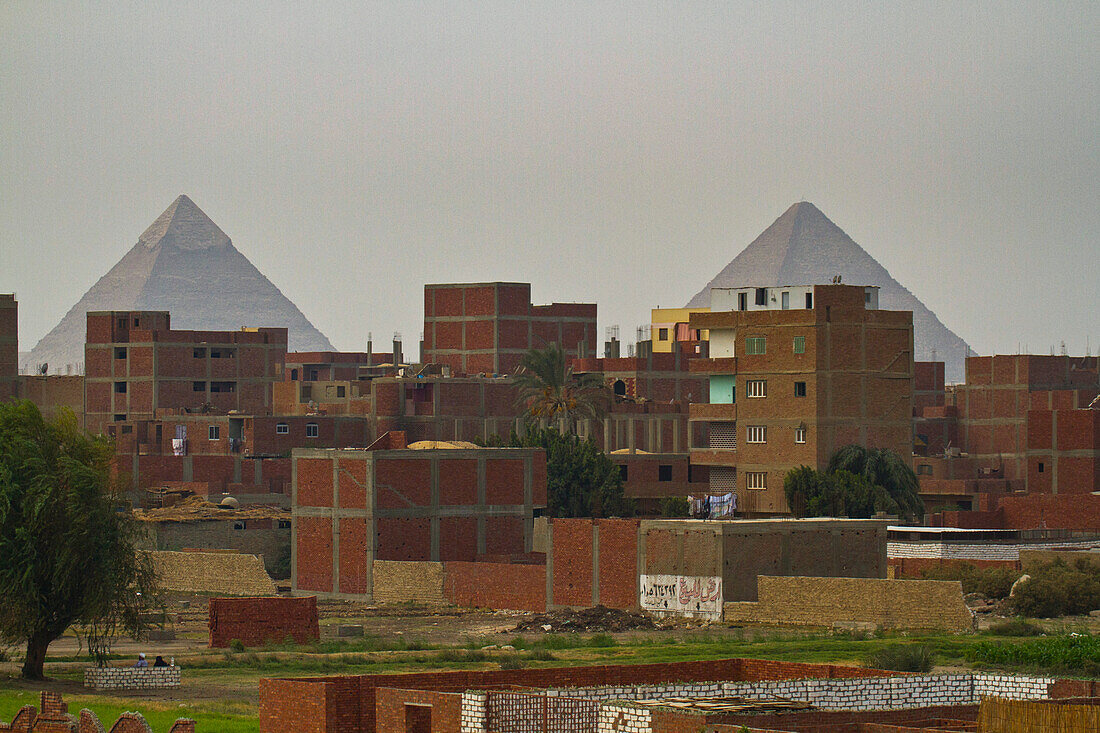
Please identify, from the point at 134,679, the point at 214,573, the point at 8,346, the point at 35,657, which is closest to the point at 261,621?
the point at 35,657

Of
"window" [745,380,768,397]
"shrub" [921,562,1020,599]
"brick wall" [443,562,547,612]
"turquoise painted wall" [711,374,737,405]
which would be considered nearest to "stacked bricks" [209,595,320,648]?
"brick wall" [443,562,547,612]

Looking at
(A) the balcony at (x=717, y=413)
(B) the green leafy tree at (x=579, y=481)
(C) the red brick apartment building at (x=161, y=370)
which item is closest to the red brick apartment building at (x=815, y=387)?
(A) the balcony at (x=717, y=413)

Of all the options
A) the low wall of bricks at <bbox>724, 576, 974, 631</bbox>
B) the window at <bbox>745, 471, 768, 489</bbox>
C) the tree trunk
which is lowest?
the tree trunk

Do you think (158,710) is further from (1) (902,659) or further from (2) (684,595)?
(2) (684,595)

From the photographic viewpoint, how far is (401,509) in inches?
3007

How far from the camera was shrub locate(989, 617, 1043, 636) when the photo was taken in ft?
188

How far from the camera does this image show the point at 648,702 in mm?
29422

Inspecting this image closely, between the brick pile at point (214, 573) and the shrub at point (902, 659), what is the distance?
34.3 meters

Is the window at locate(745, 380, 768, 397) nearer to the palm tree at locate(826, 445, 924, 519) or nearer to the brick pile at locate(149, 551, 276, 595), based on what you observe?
the palm tree at locate(826, 445, 924, 519)

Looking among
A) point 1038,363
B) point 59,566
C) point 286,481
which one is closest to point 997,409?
point 1038,363

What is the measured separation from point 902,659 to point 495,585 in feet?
86.8

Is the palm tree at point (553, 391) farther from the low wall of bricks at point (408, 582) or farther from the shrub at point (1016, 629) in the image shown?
the shrub at point (1016, 629)

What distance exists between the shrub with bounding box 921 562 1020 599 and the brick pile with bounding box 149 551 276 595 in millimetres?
25083

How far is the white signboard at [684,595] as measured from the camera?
207 feet
